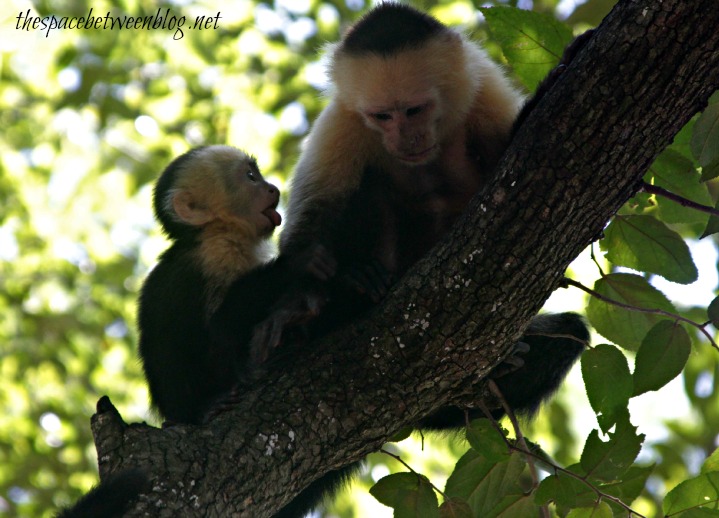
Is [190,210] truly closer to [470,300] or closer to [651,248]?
[470,300]

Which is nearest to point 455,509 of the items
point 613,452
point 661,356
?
point 613,452

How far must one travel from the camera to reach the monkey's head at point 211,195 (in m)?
3.50

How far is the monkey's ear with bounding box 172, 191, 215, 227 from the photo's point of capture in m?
3.48

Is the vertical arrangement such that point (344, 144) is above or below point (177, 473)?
above

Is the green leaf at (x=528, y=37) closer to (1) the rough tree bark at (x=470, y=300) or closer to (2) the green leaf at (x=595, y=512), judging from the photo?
(1) the rough tree bark at (x=470, y=300)

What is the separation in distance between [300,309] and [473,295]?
723 millimetres

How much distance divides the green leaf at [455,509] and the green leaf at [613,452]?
375mm

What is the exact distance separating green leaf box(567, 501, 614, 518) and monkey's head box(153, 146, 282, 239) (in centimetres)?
186

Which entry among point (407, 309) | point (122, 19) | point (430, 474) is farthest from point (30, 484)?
point (407, 309)

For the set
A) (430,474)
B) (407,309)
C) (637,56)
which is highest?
(637,56)

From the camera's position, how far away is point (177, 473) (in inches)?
84.3

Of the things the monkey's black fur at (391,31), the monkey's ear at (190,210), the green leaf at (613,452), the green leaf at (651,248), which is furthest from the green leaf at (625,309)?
the monkey's ear at (190,210)

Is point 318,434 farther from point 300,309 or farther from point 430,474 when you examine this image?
point 430,474

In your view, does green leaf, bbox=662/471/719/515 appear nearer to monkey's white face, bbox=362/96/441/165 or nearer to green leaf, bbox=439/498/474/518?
green leaf, bbox=439/498/474/518
